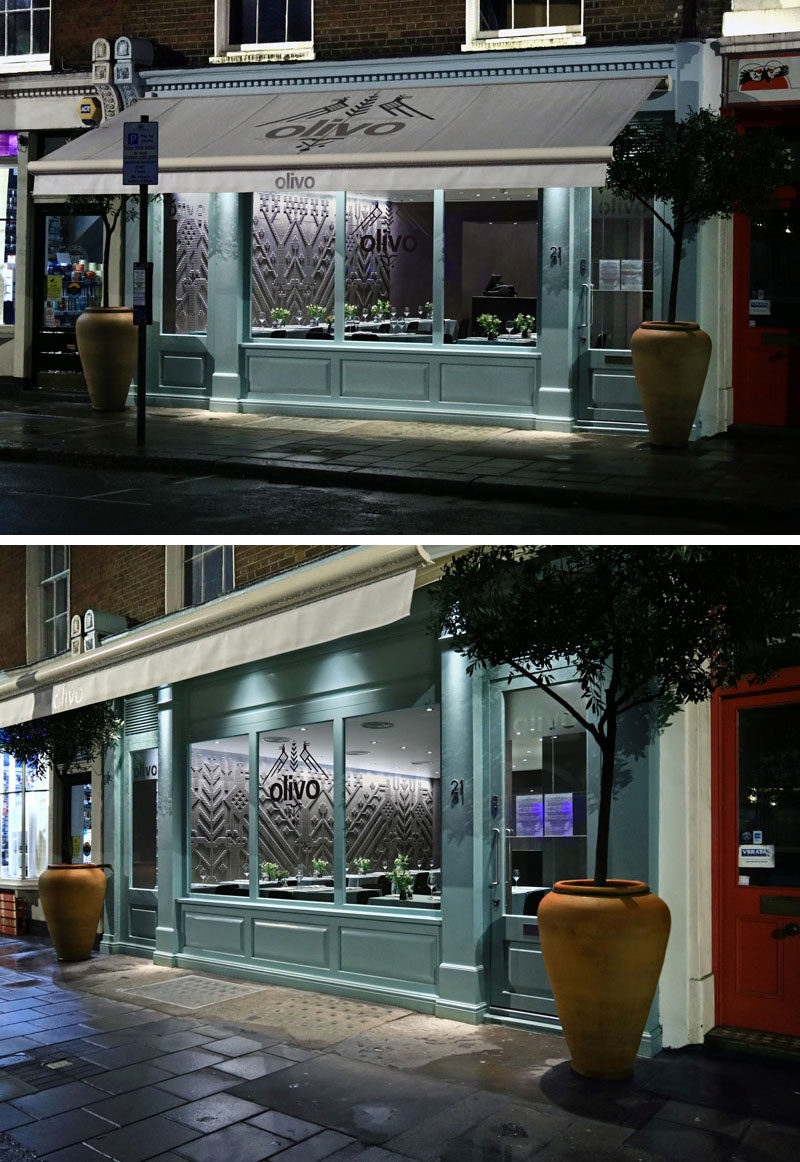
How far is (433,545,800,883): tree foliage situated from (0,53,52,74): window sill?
45.0 ft

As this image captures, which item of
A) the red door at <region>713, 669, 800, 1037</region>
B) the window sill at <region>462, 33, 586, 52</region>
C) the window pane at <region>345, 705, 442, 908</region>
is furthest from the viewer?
the window sill at <region>462, 33, 586, 52</region>

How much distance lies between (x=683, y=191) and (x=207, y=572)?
21.9 feet

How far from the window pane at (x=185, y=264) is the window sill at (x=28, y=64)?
3.06 metres

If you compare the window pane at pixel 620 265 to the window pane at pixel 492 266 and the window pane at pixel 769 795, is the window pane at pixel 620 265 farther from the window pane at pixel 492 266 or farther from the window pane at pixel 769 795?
the window pane at pixel 769 795

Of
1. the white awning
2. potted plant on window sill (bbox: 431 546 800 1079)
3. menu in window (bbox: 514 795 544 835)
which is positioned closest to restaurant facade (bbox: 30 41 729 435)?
the white awning

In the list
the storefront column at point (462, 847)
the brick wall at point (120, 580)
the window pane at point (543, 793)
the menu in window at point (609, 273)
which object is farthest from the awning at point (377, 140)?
the window pane at point (543, 793)

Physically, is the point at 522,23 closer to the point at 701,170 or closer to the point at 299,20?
the point at 299,20

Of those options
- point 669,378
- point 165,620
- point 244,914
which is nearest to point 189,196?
point 165,620

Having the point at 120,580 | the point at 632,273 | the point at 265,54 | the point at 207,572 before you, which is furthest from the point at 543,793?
the point at 265,54

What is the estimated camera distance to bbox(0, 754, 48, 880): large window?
61.5 ft

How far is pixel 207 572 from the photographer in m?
15.2

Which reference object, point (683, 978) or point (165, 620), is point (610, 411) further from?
point (683, 978)

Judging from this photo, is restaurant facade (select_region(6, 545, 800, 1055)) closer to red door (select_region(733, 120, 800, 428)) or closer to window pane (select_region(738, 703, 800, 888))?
Result: window pane (select_region(738, 703, 800, 888))

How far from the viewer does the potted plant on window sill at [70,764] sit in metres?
14.6
